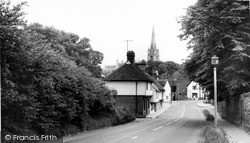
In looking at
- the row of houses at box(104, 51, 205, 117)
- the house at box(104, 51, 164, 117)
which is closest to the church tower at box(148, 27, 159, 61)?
the row of houses at box(104, 51, 205, 117)

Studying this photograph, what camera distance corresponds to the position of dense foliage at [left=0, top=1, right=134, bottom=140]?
12562mm

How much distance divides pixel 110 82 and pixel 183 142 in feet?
117

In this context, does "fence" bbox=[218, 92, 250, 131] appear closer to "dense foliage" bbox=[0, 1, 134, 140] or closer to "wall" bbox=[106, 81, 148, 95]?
"dense foliage" bbox=[0, 1, 134, 140]

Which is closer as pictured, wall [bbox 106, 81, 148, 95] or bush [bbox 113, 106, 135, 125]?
bush [bbox 113, 106, 135, 125]

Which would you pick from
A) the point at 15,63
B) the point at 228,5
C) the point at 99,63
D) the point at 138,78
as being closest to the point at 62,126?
the point at 15,63

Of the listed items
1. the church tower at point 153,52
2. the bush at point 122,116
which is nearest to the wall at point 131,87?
the bush at point 122,116

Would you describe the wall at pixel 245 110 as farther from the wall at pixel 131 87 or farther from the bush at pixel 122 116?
the wall at pixel 131 87

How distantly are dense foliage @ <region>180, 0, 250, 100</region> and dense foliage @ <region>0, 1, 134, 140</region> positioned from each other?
9763 millimetres

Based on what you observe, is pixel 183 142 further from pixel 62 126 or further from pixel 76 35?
pixel 76 35

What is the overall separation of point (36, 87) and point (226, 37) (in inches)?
595

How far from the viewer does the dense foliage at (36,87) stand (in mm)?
12562

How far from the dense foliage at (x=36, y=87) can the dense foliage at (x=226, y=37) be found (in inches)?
384

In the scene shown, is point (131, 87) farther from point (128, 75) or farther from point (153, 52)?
point (153, 52)

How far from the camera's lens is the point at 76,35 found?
56.3 metres
